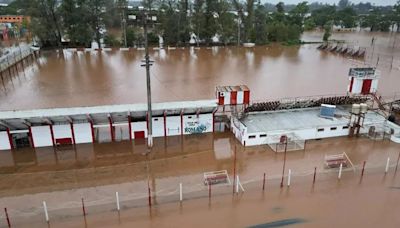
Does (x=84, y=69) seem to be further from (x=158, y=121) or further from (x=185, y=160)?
(x=185, y=160)

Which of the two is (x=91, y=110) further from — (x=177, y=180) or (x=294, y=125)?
(x=294, y=125)

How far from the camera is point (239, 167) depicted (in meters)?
19.7

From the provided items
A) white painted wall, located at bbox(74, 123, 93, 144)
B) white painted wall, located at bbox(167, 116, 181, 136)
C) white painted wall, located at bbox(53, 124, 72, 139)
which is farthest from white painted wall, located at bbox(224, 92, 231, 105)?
white painted wall, located at bbox(53, 124, 72, 139)

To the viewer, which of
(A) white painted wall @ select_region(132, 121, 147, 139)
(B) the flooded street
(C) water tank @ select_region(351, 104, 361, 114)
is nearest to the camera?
(B) the flooded street

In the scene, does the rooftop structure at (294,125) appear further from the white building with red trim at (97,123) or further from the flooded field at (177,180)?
the white building with red trim at (97,123)

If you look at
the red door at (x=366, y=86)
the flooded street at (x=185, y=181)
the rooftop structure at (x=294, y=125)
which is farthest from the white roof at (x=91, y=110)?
the red door at (x=366, y=86)

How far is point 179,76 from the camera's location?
40.6m

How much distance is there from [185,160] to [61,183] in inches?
287

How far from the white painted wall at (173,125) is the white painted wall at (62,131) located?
22.0 feet

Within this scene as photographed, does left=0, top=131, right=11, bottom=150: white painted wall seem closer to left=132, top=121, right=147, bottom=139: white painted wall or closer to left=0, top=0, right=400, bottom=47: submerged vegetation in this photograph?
left=132, top=121, right=147, bottom=139: white painted wall

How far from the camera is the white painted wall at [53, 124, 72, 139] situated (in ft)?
70.8

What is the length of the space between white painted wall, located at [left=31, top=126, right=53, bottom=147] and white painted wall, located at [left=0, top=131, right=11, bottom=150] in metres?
1.61

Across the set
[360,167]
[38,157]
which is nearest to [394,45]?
[360,167]

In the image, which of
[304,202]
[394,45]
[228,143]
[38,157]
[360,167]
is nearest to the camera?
[304,202]
